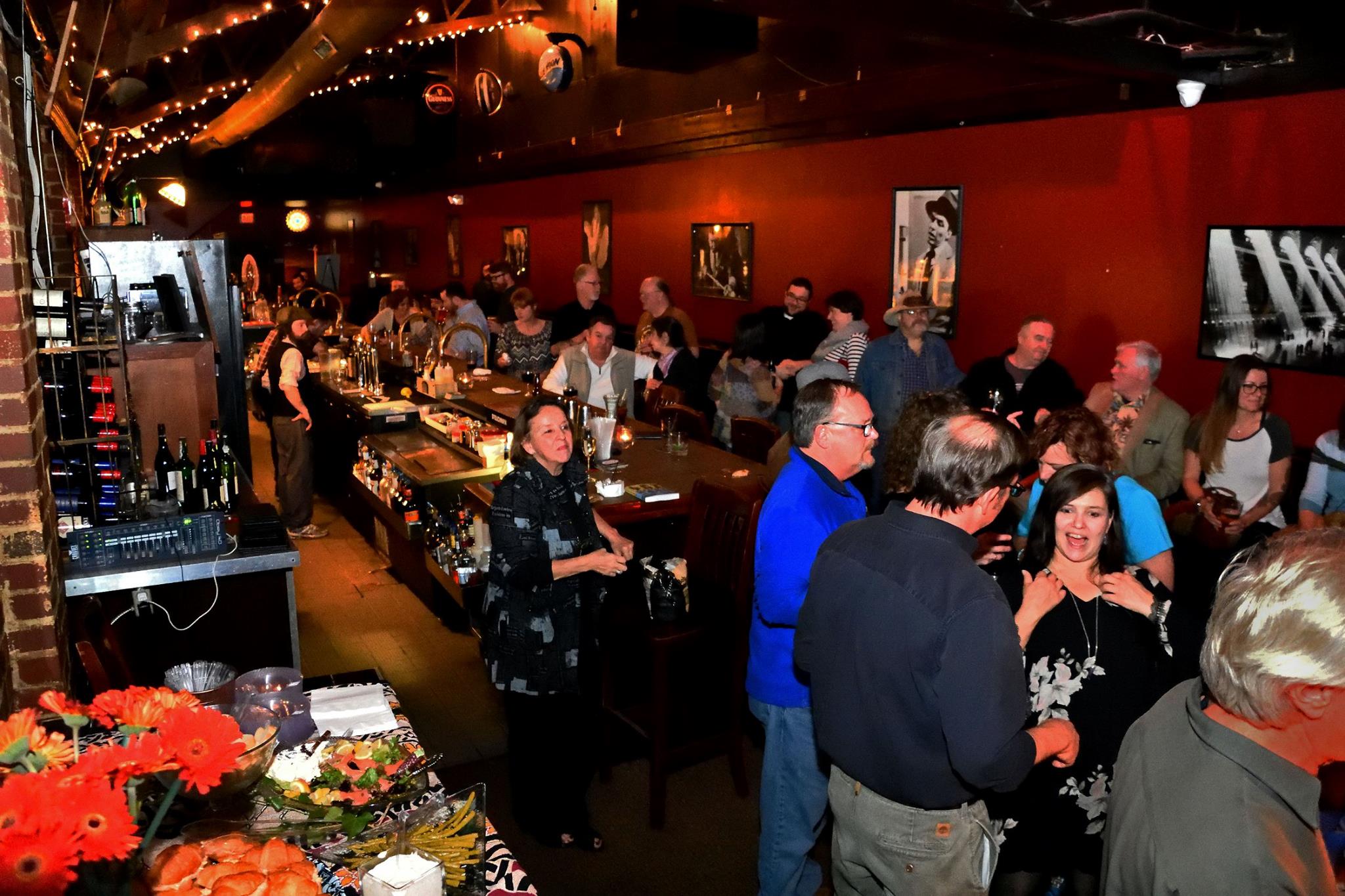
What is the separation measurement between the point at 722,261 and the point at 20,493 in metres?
8.25

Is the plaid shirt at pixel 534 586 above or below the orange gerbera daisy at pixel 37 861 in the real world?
below

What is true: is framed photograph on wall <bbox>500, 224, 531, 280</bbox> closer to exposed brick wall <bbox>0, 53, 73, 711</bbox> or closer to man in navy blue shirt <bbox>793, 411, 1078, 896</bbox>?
exposed brick wall <bbox>0, 53, 73, 711</bbox>

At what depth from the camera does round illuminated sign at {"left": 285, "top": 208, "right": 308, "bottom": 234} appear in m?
21.3

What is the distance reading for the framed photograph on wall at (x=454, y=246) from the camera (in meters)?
17.9

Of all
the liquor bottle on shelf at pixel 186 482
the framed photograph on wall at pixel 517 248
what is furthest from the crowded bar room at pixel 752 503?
the framed photograph on wall at pixel 517 248

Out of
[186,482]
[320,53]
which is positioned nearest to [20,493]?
[186,482]

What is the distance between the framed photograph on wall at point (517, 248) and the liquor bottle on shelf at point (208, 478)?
422 inches

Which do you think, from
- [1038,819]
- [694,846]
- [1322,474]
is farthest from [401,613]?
[1322,474]

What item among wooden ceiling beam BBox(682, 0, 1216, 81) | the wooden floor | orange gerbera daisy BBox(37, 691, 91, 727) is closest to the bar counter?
the wooden floor

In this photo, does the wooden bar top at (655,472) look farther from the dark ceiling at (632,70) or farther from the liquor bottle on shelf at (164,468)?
the dark ceiling at (632,70)

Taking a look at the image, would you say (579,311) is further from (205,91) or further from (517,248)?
(517,248)

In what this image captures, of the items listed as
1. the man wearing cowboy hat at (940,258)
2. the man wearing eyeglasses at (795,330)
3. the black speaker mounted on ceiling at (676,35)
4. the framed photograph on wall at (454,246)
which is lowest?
the man wearing eyeglasses at (795,330)

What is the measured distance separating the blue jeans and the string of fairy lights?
5.15 meters

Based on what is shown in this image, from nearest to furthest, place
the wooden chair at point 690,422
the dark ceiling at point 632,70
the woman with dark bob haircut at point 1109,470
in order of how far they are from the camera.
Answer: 1. the woman with dark bob haircut at point 1109,470
2. the dark ceiling at point 632,70
3. the wooden chair at point 690,422
